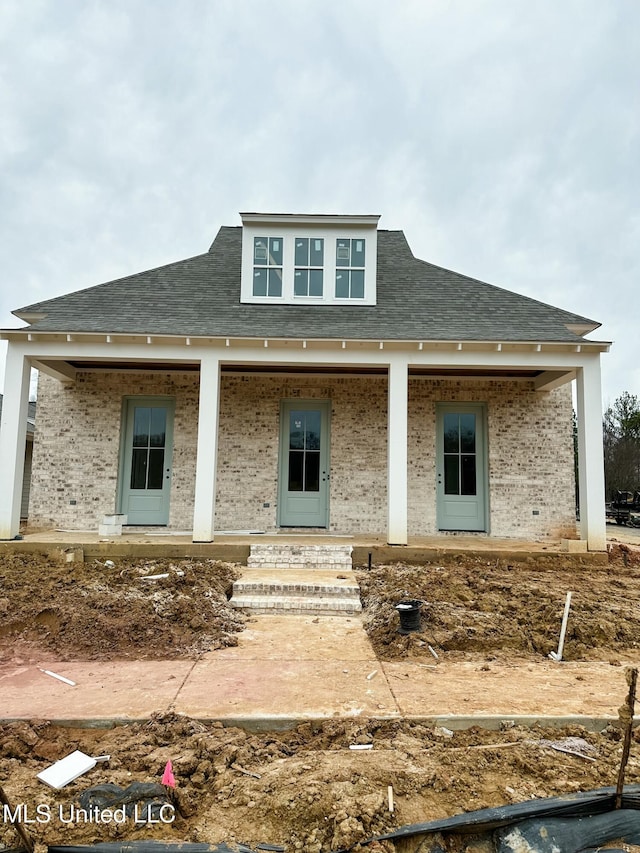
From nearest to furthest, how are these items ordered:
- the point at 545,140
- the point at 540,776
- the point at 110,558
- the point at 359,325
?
the point at 540,776 → the point at 110,558 → the point at 359,325 → the point at 545,140

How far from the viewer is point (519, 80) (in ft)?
38.5

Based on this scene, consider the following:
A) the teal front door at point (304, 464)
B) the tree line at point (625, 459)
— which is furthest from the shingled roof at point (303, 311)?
the tree line at point (625, 459)

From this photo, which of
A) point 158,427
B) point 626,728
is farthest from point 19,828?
point 158,427

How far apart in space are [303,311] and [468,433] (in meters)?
4.35

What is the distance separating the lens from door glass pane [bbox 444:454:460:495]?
32.3 ft

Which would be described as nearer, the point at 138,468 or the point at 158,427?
the point at 138,468

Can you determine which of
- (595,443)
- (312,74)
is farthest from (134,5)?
(595,443)

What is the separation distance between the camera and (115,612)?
5426 millimetres

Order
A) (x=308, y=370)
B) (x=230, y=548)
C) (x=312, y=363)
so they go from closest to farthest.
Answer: (x=230, y=548)
(x=312, y=363)
(x=308, y=370)

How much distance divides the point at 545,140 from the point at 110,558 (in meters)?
19.2

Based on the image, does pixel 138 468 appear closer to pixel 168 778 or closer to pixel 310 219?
pixel 310 219

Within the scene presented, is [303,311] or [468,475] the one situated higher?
[303,311]

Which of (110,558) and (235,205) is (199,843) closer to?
(110,558)

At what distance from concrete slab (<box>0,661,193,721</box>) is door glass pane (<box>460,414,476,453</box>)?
728cm
